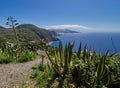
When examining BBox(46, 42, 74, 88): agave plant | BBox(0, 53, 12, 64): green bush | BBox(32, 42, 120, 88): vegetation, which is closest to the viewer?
BBox(32, 42, 120, 88): vegetation

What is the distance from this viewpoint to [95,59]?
23.1ft

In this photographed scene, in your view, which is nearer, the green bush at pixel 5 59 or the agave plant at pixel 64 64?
the agave plant at pixel 64 64

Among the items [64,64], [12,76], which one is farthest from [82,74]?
[12,76]

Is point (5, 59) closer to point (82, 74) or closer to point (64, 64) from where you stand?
point (64, 64)

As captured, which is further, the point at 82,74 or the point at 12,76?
the point at 12,76

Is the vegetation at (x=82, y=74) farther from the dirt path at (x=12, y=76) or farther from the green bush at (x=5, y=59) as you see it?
the green bush at (x=5, y=59)

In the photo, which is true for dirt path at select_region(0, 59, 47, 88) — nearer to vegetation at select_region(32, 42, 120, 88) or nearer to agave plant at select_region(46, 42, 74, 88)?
vegetation at select_region(32, 42, 120, 88)

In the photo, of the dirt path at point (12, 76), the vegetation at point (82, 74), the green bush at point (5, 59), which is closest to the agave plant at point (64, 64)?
the vegetation at point (82, 74)

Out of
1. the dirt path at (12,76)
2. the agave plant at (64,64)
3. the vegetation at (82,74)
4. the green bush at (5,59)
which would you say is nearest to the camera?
the vegetation at (82,74)

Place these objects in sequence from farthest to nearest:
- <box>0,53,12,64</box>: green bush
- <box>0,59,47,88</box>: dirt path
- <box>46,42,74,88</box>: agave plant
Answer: <box>0,53,12,64</box>: green bush
<box>0,59,47,88</box>: dirt path
<box>46,42,74,88</box>: agave plant

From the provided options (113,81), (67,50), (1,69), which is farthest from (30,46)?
(113,81)

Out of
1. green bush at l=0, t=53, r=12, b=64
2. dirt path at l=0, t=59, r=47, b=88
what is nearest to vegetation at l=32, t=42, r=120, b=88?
dirt path at l=0, t=59, r=47, b=88

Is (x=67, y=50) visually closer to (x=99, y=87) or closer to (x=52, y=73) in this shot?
(x=52, y=73)

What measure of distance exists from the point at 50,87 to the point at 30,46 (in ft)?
35.3
